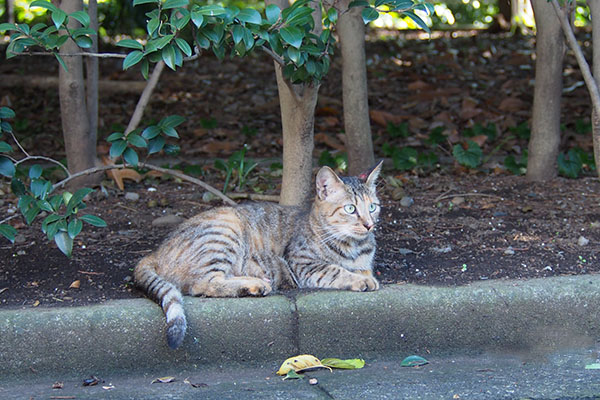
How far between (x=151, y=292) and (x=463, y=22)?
34.5 feet

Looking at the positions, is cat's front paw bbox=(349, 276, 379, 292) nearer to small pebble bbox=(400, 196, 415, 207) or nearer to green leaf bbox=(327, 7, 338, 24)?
green leaf bbox=(327, 7, 338, 24)

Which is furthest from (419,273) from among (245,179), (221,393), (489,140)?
(489,140)

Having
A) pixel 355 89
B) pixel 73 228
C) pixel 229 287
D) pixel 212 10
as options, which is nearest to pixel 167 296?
pixel 229 287

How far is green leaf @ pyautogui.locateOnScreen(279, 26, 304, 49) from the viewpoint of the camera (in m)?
3.88

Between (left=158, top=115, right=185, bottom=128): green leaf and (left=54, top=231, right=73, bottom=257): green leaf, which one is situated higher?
(left=158, top=115, right=185, bottom=128): green leaf

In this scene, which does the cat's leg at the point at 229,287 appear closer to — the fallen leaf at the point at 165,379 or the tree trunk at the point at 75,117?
the fallen leaf at the point at 165,379

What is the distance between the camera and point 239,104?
9.48 meters

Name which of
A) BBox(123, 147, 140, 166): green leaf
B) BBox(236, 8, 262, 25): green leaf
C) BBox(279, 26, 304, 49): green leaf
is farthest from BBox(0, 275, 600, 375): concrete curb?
BBox(236, 8, 262, 25): green leaf

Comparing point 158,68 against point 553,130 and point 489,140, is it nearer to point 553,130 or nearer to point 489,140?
point 553,130

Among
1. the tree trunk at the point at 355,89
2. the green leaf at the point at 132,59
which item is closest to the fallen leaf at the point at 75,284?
the green leaf at the point at 132,59

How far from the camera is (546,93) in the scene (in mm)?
6234

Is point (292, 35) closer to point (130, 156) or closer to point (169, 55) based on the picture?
point (169, 55)

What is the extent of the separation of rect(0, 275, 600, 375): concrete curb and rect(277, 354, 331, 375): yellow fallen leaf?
0.14 meters

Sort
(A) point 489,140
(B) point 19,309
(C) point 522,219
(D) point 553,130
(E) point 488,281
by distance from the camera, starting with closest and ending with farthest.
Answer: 1. (B) point 19,309
2. (E) point 488,281
3. (C) point 522,219
4. (D) point 553,130
5. (A) point 489,140
